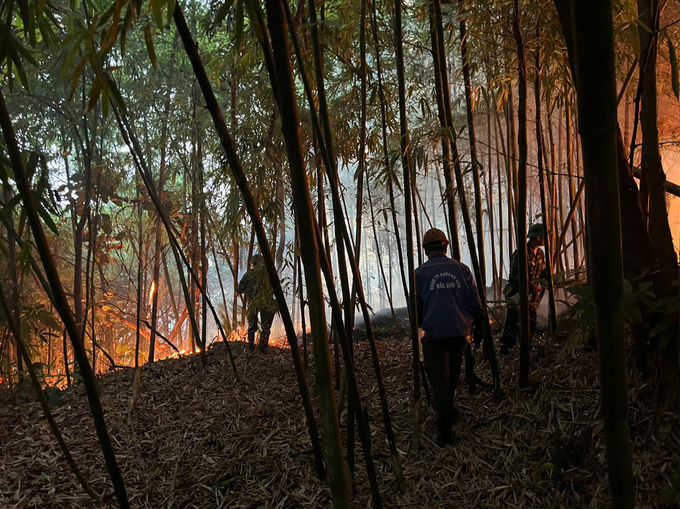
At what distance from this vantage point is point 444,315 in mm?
2145

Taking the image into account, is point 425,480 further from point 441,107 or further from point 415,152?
point 441,107

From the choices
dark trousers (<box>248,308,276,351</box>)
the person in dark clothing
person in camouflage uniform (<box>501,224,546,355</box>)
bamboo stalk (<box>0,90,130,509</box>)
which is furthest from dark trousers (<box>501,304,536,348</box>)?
bamboo stalk (<box>0,90,130,509</box>)

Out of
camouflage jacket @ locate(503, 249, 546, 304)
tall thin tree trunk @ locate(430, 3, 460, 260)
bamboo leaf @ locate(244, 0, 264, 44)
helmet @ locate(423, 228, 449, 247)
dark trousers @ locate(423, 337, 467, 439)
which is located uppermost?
tall thin tree trunk @ locate(430, 3, 460, 260)

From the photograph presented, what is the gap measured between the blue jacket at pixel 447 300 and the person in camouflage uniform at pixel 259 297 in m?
0.93

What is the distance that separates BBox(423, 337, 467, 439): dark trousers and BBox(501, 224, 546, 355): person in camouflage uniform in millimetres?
658

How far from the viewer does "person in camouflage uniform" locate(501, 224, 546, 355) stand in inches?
110

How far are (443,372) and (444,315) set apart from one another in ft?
0.89

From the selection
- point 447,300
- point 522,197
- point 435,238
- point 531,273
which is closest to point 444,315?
point 447,300

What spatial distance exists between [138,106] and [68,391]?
280 centimetres

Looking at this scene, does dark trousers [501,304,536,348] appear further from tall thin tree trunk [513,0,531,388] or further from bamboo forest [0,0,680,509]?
tall thin tree trunk [513,0,531,388]

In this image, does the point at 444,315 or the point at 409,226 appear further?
the point at 444,315

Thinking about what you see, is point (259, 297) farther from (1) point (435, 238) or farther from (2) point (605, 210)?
(2) point (605, 210)

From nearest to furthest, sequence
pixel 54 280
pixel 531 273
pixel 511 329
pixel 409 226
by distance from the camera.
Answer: pixel 54 280 → pixel 409 226 → pixel 511 329 → pixel 531 273

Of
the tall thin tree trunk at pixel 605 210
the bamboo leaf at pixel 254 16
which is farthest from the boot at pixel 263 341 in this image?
the tall thin tree trunk at pixel 605 210
